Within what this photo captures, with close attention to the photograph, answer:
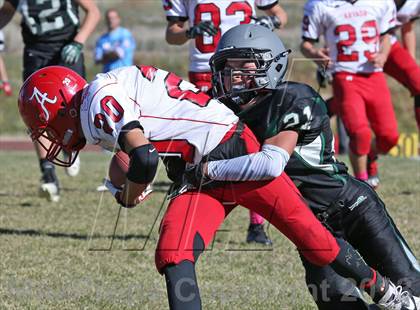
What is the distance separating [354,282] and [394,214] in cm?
300

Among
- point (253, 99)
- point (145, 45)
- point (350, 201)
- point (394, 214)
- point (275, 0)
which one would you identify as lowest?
point (145, 45)

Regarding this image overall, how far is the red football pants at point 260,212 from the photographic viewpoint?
10.3ft

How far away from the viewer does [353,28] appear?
6918mm

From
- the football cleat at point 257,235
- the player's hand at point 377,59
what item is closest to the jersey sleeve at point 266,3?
the player's hand at point 377,59

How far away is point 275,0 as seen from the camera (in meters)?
5.98

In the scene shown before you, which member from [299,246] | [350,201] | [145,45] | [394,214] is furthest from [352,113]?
[145,45]

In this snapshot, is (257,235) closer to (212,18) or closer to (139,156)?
(212,18)

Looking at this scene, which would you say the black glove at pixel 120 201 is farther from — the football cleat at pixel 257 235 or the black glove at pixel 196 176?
the football cleat at pixel 257 235

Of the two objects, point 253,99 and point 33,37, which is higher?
point 253,99

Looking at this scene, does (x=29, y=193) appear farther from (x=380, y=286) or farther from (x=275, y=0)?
(x=380, y=286)

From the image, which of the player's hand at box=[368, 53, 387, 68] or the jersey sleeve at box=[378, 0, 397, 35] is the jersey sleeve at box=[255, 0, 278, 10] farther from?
the jersey sleeve at box=[378, 0, 397, 35]

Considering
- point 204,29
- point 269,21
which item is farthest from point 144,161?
point 269,21

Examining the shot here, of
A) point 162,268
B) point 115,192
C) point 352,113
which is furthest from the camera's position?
point 352,113

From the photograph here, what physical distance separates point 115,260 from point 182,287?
6.53ft
